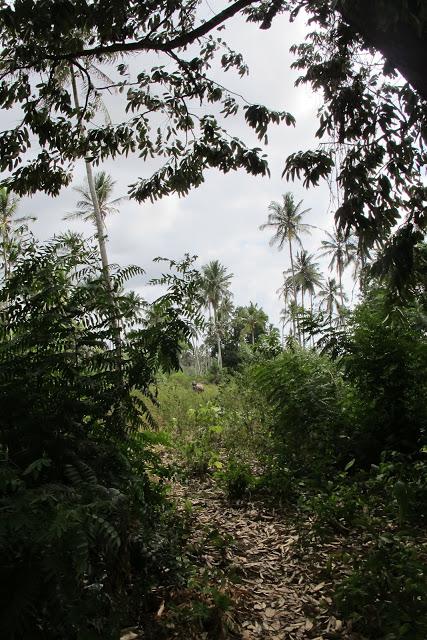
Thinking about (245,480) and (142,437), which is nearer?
(142,437)

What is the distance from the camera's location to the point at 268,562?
146 inches

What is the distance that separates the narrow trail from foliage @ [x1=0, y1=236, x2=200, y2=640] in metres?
0.51

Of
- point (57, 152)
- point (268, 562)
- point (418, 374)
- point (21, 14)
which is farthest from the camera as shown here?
point (418, 374)

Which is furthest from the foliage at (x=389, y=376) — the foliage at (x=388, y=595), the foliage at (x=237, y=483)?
the foliage at (x=388, y=595)

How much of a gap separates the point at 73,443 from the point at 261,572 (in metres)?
1.96

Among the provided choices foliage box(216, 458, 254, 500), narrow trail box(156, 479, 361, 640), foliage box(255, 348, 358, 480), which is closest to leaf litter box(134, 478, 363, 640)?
narrow trail box(156, 479, 361, 640)

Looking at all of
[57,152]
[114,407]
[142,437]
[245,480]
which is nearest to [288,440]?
[245,480]

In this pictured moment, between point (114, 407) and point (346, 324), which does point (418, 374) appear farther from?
point (114, 407)

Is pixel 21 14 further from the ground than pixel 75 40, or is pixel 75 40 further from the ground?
pixel 75 40

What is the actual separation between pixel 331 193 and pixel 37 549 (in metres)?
3.13

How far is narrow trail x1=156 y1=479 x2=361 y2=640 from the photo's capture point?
2707mm

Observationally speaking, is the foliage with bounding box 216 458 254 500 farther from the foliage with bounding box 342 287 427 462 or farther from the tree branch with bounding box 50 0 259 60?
the tree branch with bounding box 50 0 259 60

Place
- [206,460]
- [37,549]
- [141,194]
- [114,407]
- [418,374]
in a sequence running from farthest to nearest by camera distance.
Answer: [206,460]
[418,374]
[141,194]
[114,407]
[37,549]

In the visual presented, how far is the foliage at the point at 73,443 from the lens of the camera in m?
1.70
